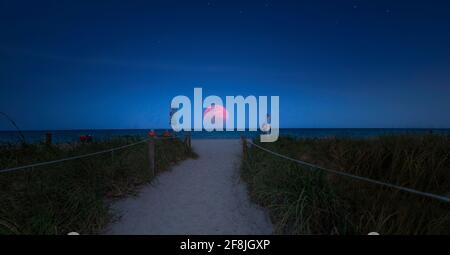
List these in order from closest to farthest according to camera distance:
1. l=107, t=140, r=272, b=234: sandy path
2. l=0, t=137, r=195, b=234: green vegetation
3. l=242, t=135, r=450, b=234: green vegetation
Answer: l=242, t=135, r=450, b=234: green vegetation → l=0, t=137, r=195, b=234: green vegetation → l=107, t=140, r=272, b=234: sandy path

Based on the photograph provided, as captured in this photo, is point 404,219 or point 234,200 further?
point 234,200

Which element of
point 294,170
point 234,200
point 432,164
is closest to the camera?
point 432,164

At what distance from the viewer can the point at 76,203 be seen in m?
4.89

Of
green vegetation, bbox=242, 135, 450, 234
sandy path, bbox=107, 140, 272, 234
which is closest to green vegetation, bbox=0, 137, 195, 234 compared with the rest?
sandy path, bbox=107, 140, 272, 234

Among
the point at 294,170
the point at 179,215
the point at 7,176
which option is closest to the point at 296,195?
the point at 294,170

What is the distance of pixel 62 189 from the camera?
5168 millimetres

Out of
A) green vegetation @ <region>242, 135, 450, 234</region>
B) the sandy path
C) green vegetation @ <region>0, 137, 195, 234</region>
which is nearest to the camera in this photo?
green vegetation @ <region>242, 135, 450, 234</region>

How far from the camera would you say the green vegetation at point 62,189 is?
13.9 ft

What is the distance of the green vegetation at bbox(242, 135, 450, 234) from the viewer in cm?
355

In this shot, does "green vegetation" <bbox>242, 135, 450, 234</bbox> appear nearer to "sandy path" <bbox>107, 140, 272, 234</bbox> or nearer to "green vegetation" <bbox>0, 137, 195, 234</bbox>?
"sandy path" <bbox>107, 140, 272, 234</bbox>

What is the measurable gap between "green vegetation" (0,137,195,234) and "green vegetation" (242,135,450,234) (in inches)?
127

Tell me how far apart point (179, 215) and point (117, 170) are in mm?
2683

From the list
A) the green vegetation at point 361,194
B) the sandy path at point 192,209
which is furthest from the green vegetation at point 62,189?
A: the green vegetation at point 361,194
